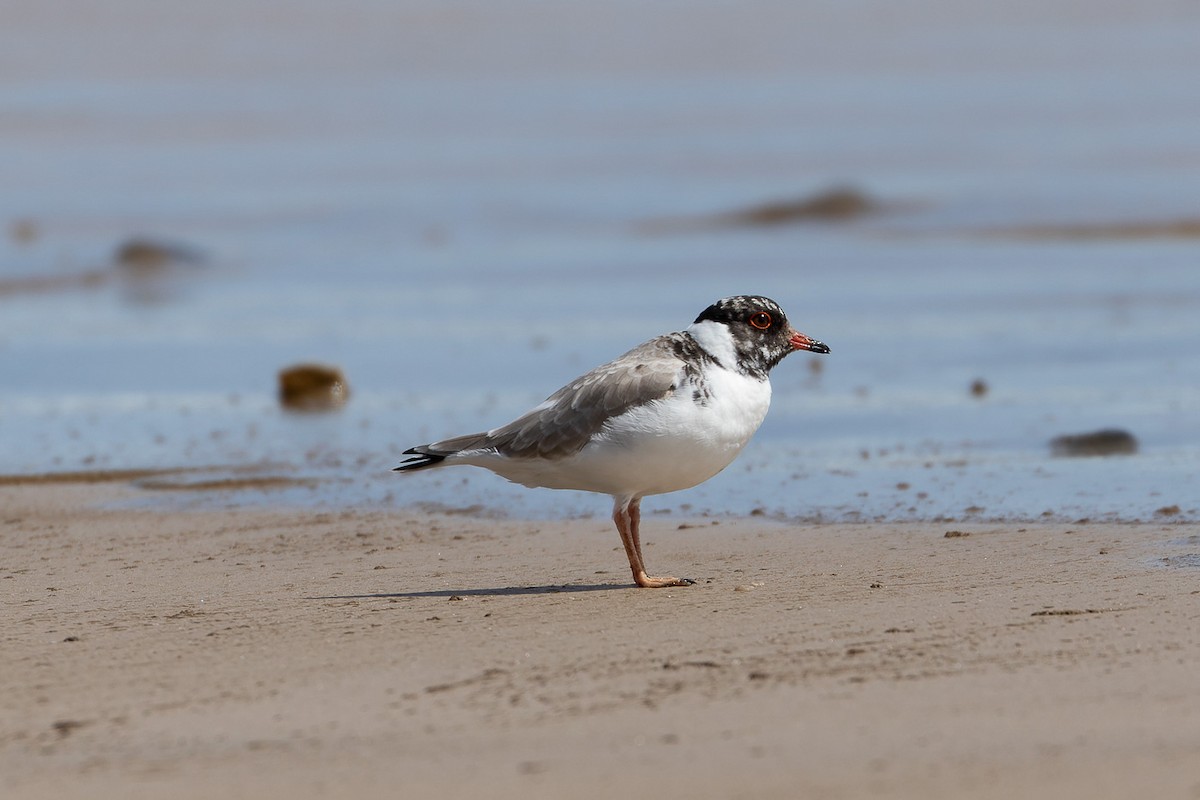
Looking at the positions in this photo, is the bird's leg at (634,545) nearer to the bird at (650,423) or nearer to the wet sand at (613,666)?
the bird at (650,423)

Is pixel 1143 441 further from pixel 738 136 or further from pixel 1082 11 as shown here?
pixel 1082 11

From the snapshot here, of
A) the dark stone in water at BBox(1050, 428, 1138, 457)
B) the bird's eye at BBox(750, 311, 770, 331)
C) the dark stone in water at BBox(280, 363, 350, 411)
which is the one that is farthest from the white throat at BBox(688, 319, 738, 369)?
the dark stone in water at BBox(280, 363, 350, 411)

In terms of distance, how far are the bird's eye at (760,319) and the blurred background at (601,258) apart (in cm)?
130

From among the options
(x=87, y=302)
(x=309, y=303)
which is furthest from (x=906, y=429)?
(x=87, y=302)

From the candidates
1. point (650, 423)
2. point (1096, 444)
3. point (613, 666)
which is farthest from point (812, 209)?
point (613, 666)

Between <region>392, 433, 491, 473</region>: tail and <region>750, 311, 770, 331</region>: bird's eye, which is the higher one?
<region>750, 311, 770, 331</region>: bird's eye

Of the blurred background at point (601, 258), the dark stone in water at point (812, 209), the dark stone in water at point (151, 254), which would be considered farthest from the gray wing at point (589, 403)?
the dark stone in water at point (812, 209)

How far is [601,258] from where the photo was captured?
18.2 meters

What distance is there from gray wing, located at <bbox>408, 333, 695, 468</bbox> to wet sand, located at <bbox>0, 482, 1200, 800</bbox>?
54 cm

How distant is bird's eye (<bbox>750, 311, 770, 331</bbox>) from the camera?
7.05 metres

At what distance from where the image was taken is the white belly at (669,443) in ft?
21.7

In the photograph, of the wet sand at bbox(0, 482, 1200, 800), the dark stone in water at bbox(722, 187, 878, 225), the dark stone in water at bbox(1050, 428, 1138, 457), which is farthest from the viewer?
the dark stone in water at bbox(722, 187, 878, 225)

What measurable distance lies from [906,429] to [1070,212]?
1182 cm

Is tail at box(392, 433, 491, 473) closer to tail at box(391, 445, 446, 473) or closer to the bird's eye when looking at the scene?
tail at box(391, 445, 446, 473)
